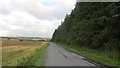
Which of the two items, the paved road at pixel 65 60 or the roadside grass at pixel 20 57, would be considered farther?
the roadside grass at pixel 20 57

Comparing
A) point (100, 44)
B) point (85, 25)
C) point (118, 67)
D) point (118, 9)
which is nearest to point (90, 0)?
point (85, 25)

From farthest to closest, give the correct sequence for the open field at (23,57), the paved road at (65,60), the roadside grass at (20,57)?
the roadside grass at (20,57), the open field at (23,57), the paved road at (65,60)

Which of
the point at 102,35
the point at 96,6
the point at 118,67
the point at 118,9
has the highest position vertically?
the point at 96,6

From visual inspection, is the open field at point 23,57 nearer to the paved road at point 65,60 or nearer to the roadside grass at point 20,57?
the roadside grass at point 20,57

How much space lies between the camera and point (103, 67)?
52.1 feet

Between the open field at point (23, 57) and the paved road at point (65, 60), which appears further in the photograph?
the open field at point (23, 57)

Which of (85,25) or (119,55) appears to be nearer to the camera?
(119,55)

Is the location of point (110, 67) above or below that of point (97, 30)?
below

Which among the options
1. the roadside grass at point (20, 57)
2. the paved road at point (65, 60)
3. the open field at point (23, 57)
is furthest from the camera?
the roadside grass at point (20, 57)

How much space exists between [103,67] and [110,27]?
12962 millimetres

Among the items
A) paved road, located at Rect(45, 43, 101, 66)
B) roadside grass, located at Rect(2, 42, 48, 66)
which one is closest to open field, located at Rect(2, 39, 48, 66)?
roadside grass, located at Rect(2, 42, 48, 66)

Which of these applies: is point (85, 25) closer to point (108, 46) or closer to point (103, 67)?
point (108, 46)

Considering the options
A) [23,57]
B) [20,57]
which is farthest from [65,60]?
[20,57]

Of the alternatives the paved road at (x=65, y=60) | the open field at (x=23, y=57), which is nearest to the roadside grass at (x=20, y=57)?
the open field at (x=23, y=57)
